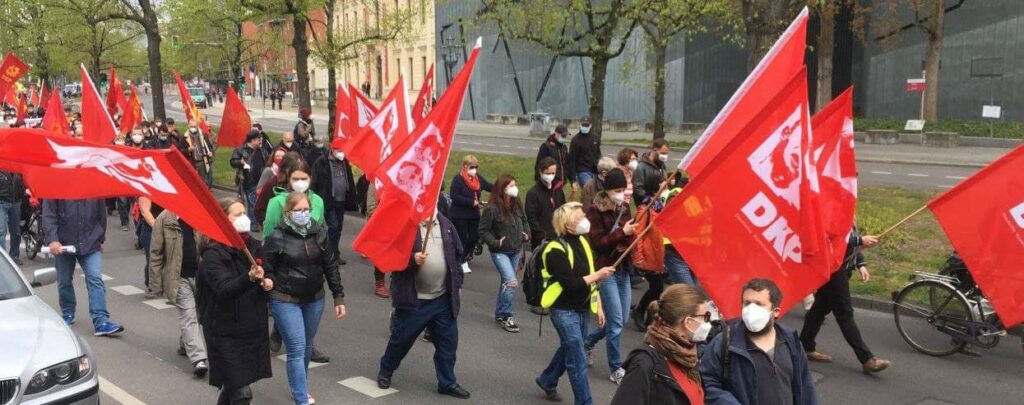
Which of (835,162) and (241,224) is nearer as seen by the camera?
(241,224)

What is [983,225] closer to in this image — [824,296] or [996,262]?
[996,262]

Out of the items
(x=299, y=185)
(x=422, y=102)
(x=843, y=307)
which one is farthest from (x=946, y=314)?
(x=299, y=185)

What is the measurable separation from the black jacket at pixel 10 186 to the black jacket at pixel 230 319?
6.86 m

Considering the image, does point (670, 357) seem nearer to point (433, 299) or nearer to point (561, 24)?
point (433, 299)

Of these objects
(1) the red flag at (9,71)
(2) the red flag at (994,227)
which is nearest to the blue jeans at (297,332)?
(2) the red flag at (994,227)

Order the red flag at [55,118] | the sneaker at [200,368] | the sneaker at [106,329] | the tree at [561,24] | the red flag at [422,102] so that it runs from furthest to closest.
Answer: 1. the tree at [561,24]
2. the red flag at [55,118]
3. the red flag at [422,102]
4. the sneaker at [106,329]
5. the sneaker at [200,368]

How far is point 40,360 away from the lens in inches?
203

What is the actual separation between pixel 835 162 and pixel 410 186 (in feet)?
9.62

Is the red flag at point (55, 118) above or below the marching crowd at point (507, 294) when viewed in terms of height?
above

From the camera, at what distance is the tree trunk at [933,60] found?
28.6m

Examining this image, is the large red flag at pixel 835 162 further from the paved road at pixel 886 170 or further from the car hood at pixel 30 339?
the paved road at pixel 886 170

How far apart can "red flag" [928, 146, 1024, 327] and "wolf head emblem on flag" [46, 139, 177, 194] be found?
4661 mm

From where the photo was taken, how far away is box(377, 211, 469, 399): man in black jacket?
6426mm

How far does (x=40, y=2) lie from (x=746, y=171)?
83.7 feet
